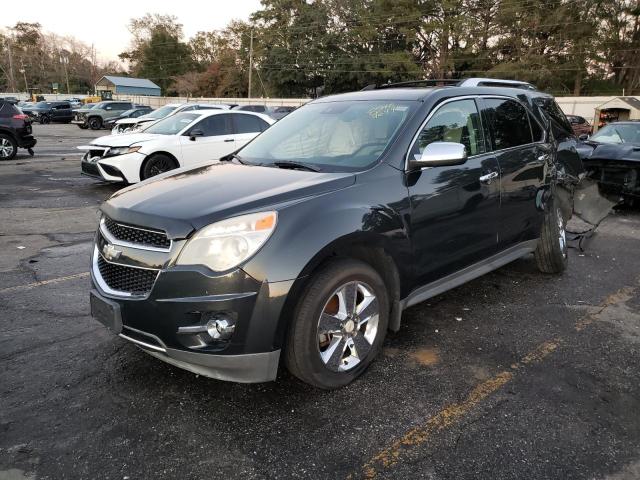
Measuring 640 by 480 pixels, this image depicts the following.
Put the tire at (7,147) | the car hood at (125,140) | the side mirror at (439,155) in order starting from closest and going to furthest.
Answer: the side mirror at (439,155)
the car hood at (125,140)
the tire at (7,147)

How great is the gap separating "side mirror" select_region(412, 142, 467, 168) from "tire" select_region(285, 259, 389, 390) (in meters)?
0.81

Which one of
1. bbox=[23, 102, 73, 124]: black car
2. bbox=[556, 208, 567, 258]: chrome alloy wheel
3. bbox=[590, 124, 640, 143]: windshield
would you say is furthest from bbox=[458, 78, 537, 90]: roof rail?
bbox=[23, 102, 73, 124]: black car

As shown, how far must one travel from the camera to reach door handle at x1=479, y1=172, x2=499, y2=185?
393 centimetres

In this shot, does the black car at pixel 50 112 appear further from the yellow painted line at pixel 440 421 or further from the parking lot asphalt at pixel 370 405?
the yellow painted line at pixel 440 421

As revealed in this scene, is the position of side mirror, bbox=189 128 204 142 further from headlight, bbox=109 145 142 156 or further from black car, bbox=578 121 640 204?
black car, bbox=578 121 640 204

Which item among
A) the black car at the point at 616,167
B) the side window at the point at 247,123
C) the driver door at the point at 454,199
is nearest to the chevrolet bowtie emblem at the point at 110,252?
the driver door at the point at 454,199

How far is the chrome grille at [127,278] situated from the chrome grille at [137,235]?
0.15 metres

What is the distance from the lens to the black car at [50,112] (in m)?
38.2

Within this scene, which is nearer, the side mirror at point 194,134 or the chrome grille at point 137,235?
the chrome grille at point 137,235

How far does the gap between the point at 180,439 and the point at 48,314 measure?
7.21 ft

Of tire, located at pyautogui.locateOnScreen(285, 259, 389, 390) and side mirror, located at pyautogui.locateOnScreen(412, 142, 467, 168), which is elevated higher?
side mirror, located at pyautogui.locateOnScreen(412, 142, 467, 168)

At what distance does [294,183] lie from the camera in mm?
3062

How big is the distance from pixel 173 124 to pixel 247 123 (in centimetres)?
157

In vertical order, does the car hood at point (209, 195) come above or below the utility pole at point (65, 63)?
below
